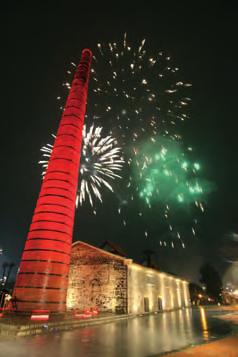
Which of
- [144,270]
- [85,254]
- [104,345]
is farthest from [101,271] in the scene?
[104,345]

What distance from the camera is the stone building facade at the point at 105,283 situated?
70.9 feet

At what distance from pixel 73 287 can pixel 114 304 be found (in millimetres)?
4032

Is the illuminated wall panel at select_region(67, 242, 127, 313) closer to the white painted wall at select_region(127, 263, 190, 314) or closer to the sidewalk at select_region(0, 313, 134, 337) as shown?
the white painted wall at select_region(127, 263, 190, 314)

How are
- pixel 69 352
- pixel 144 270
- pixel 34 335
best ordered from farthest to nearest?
pixel 144 270
pixel 34 335
pixel 69 352

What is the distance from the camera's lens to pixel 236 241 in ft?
71.1

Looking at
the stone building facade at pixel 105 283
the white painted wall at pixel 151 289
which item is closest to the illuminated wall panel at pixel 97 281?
the stone building facade at pixel 105 283

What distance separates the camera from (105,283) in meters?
22.1

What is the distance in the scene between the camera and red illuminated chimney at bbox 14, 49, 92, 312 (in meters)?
13.8

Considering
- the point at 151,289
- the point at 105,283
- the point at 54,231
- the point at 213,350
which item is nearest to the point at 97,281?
the point at 105,283

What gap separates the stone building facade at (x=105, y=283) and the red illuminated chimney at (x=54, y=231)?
7.80 meters

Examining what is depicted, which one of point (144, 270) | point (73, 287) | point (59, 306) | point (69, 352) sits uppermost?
point (144, 270)

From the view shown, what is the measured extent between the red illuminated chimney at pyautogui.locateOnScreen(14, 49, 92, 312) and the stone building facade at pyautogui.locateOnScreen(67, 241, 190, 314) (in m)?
7.80

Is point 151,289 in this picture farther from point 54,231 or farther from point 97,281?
point 54,231

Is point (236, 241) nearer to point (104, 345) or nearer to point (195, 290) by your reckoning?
point (104, 345)
